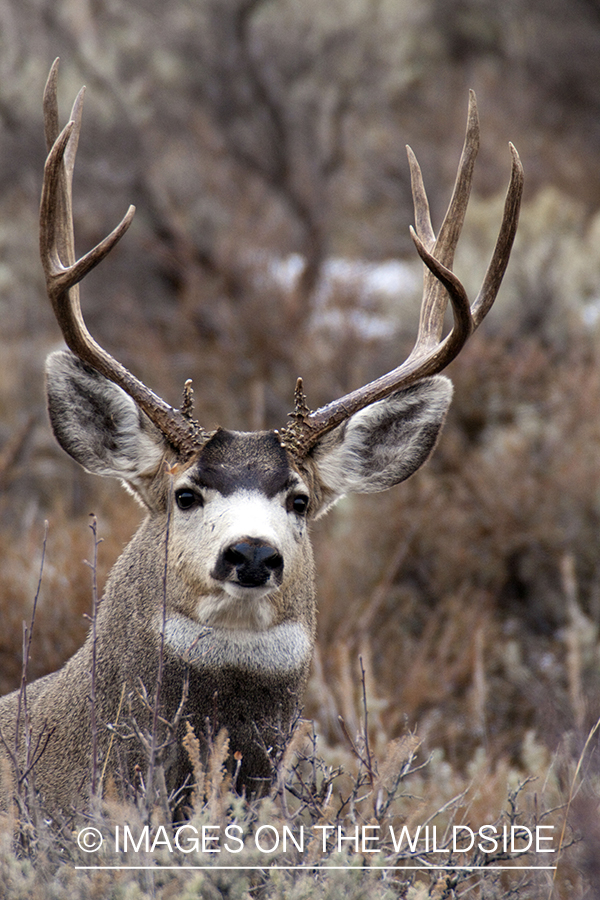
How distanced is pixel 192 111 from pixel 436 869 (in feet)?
39.1

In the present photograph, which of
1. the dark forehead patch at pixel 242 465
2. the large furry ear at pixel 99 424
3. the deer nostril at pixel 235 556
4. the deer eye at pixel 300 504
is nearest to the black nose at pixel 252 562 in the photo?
the deer nostril at pixel 235 556

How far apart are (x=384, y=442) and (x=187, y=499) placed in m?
0.98

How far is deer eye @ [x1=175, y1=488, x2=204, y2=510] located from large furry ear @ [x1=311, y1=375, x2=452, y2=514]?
0.59 m

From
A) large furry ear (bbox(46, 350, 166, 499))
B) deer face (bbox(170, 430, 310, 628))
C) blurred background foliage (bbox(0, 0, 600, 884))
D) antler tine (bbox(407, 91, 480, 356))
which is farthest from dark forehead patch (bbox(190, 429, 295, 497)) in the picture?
blurred background foliage (bbox(0, 0, 600, 884))

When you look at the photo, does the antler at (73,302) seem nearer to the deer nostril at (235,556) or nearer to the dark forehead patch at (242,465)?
the dark forehead patch at (242,465)

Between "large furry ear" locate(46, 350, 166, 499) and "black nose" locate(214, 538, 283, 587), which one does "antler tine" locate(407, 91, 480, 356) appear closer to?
"large furry ear" locate(46, 350, 166, 499)

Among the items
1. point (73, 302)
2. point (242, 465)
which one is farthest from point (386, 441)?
point (73, 302)

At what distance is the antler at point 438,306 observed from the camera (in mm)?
3605

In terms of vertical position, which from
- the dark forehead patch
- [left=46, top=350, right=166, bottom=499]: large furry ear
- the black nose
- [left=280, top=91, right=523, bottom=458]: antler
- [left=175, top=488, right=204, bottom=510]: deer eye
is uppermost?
[left=280, top=91, right=523, bottom=458]: antler

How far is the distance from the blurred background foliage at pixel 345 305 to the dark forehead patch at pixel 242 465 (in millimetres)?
968

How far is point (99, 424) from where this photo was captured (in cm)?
378

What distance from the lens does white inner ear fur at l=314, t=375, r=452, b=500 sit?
13.1 feet

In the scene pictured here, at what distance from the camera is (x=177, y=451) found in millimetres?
3650

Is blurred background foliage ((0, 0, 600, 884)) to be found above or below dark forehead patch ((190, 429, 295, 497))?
above
